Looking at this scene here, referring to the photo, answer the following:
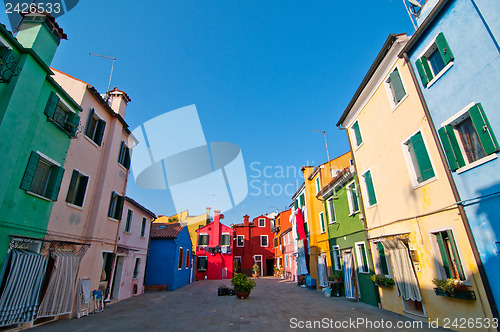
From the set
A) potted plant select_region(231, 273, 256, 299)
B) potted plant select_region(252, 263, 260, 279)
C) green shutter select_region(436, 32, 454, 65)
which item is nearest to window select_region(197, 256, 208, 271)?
potted plant select_region(252, 263, 260, 279)

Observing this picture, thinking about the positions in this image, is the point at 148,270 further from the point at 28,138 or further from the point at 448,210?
the point at 448,210

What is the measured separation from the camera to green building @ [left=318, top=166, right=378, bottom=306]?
1144cm

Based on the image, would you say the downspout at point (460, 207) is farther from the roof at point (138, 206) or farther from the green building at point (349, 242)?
the roof at point (138, 206)

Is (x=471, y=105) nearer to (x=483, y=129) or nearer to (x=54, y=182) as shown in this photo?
(x=483, y=129)

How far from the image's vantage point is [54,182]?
8.33m

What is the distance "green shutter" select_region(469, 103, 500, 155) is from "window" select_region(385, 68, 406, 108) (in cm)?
292

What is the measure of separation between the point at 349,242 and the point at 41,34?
1620cm

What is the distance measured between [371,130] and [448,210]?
200 inches

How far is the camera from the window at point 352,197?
492 inches

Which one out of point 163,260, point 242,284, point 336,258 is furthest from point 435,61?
point 163,260

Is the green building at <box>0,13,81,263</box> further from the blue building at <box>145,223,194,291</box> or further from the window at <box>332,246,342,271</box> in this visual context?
the window at <box>332,246,342,271</box>

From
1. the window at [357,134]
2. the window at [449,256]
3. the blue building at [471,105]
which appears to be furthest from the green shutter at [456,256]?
the window at [357,134]

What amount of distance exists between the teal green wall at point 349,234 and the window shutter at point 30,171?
13.1 meters

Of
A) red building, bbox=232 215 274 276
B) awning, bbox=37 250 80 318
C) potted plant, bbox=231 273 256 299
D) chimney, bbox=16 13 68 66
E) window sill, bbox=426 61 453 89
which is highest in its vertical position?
chimney, bbox=16 13 68 66
